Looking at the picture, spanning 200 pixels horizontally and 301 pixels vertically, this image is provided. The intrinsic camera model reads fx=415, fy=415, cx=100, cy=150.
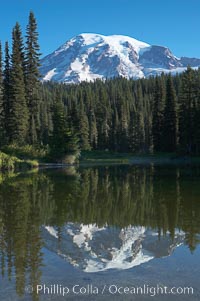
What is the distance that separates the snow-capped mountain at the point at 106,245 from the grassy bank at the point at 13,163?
26.9 m

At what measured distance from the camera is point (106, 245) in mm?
9875

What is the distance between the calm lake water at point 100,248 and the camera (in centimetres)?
681

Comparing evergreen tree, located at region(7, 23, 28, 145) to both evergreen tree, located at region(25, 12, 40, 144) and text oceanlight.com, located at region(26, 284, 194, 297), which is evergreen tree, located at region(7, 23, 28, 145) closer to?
evergreen tree, located at region(25, 12, 40, 144)

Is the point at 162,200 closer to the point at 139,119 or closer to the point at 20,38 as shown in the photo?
the point at 20,38

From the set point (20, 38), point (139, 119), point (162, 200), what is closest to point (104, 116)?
point (139, 119)

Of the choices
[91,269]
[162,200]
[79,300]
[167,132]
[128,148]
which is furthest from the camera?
[128,148]

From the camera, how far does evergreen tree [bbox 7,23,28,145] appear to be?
49094mm

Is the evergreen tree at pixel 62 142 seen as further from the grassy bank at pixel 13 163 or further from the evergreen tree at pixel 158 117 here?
the evergreen tree at pixel 158 117

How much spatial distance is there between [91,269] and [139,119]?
10435 cm

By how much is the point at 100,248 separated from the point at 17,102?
140ft

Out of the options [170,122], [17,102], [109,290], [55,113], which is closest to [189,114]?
[170,122]

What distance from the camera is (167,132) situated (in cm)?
7256

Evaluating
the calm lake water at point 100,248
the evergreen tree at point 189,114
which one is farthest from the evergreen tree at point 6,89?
the calm lake water at point 100,248

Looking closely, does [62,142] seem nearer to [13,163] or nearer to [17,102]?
[17,102]
